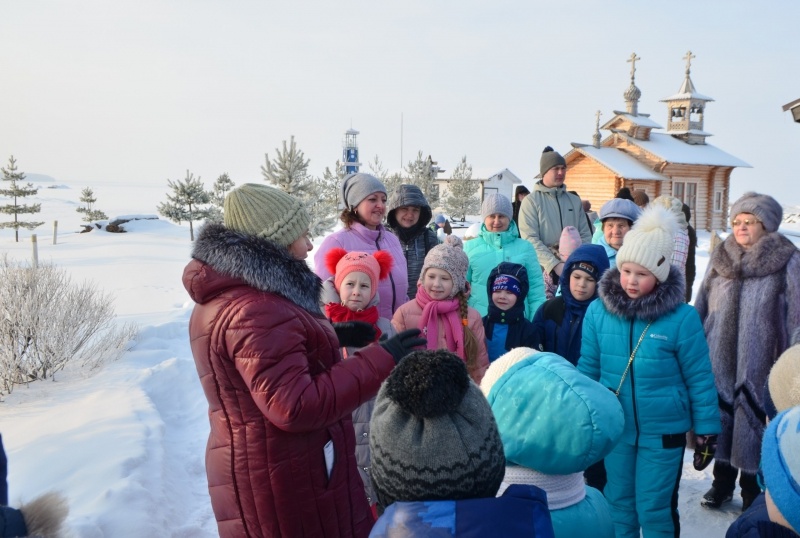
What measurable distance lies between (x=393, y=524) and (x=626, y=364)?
2234mm

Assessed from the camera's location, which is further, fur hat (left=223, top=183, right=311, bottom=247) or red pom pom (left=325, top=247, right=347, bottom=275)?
red pom pom (left=325, top=247, right=347, bottom=275)

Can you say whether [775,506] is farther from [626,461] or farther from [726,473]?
[726,473]

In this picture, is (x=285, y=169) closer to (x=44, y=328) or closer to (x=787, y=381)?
(x=44, y=328)

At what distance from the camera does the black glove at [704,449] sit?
2.97 m

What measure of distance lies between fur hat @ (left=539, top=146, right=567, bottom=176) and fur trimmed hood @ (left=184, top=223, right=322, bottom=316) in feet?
14.7

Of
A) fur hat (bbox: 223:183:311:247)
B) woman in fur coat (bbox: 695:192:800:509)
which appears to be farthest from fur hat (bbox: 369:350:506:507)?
woman in fur coat (bbox: 695:192:800:509)

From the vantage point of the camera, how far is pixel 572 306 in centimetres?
375

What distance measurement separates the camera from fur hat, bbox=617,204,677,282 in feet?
10.0

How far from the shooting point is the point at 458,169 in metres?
47.9

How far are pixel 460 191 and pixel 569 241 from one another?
137 feet

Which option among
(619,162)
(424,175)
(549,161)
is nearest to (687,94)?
(619,162)

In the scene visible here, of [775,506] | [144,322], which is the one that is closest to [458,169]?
[144,322]

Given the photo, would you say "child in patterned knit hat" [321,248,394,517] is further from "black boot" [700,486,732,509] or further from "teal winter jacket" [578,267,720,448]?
"black boot" [700,486,732,509]

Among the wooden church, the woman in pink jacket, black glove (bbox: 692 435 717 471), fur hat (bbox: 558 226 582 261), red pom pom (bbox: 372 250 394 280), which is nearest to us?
black glove (bbox: 692 435 717 471)
